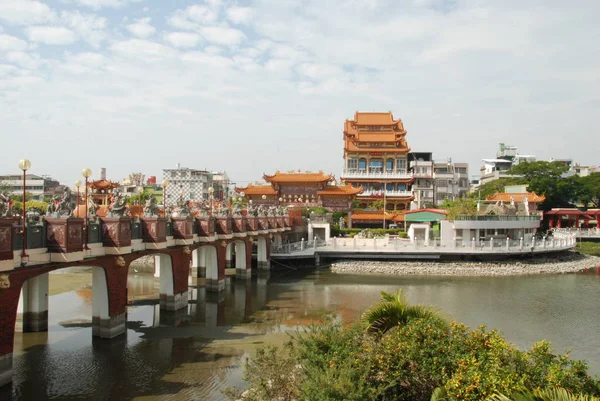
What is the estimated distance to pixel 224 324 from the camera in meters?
20.8

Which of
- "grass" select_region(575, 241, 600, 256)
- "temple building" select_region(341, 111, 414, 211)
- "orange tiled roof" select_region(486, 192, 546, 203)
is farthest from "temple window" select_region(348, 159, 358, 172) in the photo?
"grass" select_region(575, 241, 600, 256)

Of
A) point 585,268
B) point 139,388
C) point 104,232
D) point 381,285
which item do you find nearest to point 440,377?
point 139,388

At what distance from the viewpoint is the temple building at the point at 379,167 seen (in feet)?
210

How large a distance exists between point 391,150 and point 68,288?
1859 inches

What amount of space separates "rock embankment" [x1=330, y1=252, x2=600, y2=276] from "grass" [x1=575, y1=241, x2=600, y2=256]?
32.9ft

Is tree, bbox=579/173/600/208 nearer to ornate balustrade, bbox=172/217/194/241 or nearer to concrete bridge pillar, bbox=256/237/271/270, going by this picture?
concrete bridge pillar, bbox=256/237/271/270

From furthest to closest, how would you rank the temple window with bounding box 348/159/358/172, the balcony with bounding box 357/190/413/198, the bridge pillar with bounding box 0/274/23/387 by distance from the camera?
1. the temple window with bounding box 348/159/358/172
2. the balcony with bounding box 357/190/413/198
3. the bridge pillar with bounding box 0/274/23/387

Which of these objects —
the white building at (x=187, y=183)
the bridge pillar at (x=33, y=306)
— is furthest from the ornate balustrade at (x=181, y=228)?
the white building at (x=187, y=183)

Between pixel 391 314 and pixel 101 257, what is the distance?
420 inches

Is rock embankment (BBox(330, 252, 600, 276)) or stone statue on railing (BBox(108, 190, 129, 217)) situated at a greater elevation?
stone statue on railing (BBox(108, 190, 129, 217))

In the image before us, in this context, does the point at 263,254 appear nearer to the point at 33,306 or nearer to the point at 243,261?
the point at 243,261

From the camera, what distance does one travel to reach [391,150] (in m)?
65.8

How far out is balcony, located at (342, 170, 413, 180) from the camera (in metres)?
64.9

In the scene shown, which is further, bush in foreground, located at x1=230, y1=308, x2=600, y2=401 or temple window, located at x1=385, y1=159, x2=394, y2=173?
temple window, located at x1=385, y1=159, x2=394, y2=173
